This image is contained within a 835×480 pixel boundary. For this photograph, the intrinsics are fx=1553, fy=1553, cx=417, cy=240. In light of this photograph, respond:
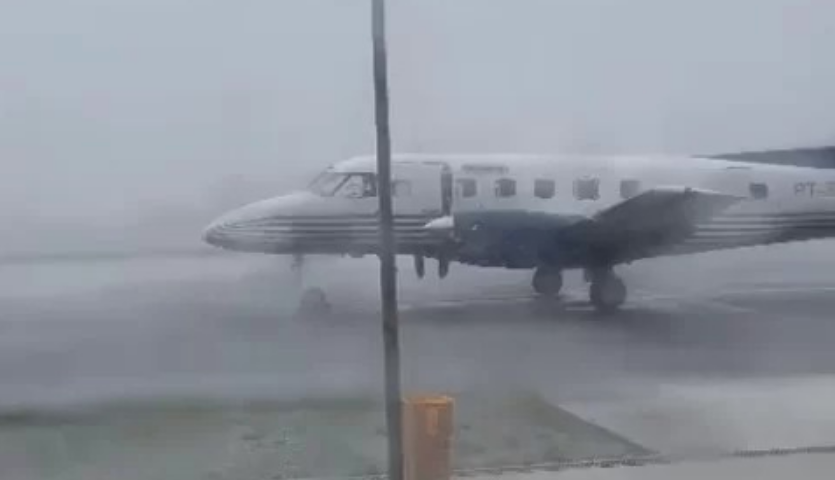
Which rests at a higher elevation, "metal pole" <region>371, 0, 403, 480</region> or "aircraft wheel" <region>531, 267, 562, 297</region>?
"metal pole" <region>371, 0, 403, 480</region>

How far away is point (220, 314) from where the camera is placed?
9883 millimetres

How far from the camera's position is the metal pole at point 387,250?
209 inches

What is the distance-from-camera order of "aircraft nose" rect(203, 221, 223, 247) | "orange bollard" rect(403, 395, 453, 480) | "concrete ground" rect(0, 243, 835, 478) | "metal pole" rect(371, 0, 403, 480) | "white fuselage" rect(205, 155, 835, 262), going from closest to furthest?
"metal pole" rect(371, 0, 403, 480)
"orange bollard" rect(403, 395, 453, 480)
"concrete ground" rect(0, 243, 835, 478)
"aircraft nose" rect(203, 221, 223, 247)
"white fuselage" rect(205, 155, 835, 262)

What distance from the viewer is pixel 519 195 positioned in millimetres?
12570

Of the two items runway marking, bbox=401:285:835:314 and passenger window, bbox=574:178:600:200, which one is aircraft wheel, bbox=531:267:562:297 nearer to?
runway marking, bbox=401:285:835:314

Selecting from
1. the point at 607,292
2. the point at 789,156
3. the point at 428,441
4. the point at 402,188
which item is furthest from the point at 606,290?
the point at 428,441

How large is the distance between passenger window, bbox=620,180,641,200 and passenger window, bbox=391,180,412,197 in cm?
171

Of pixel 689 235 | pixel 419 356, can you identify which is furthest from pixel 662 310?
pixel 419 356

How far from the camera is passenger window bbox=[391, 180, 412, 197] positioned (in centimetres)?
1187

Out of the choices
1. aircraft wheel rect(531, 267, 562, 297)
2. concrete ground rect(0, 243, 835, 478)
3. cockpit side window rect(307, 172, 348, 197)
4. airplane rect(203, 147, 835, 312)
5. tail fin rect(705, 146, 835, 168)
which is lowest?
aircraft wheel rect(531, 267, 562, 297)

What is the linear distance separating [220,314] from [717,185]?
4.12 meters

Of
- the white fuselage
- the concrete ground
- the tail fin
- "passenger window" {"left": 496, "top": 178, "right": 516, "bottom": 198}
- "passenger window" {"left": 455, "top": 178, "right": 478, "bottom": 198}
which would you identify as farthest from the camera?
"passenger window" {"left": 496, "top": 178, "right": 516, "bottom": 198}

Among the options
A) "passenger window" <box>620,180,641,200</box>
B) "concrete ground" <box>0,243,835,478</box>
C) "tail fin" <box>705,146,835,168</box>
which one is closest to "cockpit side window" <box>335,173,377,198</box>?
"concrete ground" <box>0,243,835,478</box>

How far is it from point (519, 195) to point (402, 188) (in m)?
1.11
